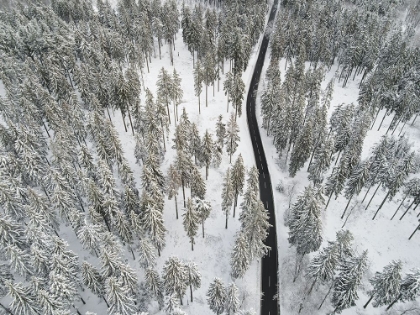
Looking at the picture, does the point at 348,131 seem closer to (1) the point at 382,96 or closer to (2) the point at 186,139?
(1) the point at 382,96

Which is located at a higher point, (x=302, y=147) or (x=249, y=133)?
(x=302, y=147)

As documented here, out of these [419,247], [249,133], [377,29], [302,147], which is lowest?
[419,247]

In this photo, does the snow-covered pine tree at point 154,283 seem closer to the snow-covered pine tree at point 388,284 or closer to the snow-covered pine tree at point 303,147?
the snow-covered pine tree at point 388,284

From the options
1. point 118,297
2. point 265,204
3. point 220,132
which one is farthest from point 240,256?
point 220,132

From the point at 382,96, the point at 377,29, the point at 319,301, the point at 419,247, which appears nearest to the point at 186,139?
the point at 319,301

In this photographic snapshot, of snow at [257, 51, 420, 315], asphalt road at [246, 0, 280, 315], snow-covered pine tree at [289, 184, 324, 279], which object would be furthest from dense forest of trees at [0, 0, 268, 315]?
snow at [257, 51, 420, 315]
